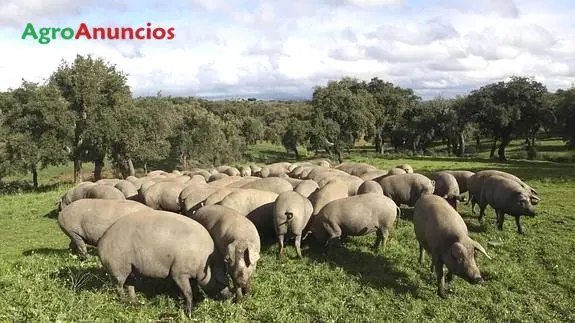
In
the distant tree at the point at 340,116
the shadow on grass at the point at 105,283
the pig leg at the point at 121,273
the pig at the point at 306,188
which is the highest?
the distant tree at the point at 340,116

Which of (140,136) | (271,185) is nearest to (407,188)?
(271,185)

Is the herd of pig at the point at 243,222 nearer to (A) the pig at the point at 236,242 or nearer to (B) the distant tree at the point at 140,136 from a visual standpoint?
(A) the pig at the point at 236,242

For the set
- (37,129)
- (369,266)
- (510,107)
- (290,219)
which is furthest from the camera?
(510,107)

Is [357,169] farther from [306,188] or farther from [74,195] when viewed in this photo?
[74,195]

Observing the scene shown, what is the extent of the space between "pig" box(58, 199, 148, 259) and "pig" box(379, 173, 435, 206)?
9.13 metres

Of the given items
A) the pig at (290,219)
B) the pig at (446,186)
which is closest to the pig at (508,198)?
the pig at (446,186)

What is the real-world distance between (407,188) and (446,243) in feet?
22.6

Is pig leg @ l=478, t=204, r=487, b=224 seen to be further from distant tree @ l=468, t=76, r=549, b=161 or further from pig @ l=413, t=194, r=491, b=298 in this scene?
distant tree @ l=468, t=76, r=549, b=161

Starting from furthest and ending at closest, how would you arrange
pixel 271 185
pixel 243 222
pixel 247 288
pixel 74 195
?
1. pixel 74 195
2. pixel 271 185
3. pixel 243 222
4. pixel 247 288

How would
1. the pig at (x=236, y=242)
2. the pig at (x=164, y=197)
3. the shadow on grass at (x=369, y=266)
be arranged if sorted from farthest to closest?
1. the pig at (x=164, y=197)
2. the shadow on grass at (x=369, y=266)
3. the pig at (x=236, y=242)

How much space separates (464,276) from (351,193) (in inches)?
304

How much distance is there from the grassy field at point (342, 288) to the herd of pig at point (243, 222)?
44cm

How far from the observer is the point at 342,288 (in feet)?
34.7

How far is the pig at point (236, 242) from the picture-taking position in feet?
30.1
